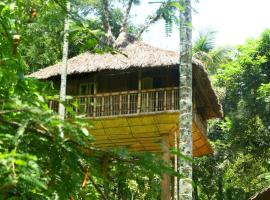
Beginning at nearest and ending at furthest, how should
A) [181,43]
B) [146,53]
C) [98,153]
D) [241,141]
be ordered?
[98,153]
[181,43]
[146,53]
[241,141]

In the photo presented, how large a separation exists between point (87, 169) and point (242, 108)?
1706cm

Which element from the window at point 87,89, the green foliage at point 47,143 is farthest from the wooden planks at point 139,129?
the green foliage at point 47,143

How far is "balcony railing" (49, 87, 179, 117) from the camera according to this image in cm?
1119

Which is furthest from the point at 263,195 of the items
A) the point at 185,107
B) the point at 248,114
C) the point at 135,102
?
the point at 248,114

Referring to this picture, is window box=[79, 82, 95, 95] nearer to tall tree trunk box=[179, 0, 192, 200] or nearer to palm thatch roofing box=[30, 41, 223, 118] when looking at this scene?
palm thatch roofing box=[30, 41, 223, 118]

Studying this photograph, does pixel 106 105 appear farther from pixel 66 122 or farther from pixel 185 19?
pixel 66 122

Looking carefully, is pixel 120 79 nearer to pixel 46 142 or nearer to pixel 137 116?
pixel 137 116

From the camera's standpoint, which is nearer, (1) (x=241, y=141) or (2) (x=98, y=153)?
(2) (x=98, y=153)

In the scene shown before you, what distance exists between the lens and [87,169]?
2166mm

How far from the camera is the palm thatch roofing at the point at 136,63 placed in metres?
11.9

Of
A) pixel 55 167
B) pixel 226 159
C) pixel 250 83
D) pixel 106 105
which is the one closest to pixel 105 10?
pixel 250 83

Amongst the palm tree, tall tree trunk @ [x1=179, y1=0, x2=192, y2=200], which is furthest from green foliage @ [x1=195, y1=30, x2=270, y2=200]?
tall tree trunk @ [x1=179, y1=0, x2=192, y2=200]

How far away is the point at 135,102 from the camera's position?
38.4ft

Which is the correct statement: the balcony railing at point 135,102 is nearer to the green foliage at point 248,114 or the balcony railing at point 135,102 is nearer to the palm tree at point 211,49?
the green foliage at point 248,114
